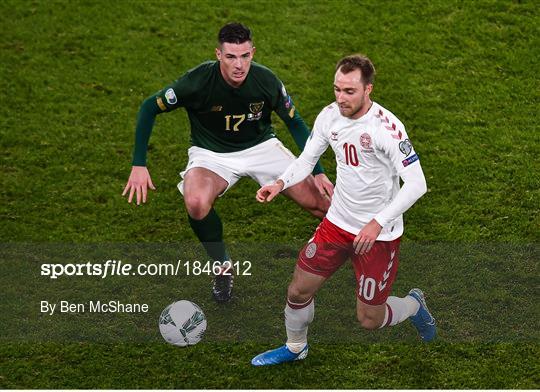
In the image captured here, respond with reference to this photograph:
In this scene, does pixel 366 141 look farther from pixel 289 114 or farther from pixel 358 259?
pixel 289 114

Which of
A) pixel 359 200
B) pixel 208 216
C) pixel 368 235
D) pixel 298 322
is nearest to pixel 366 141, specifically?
pixel 359 200

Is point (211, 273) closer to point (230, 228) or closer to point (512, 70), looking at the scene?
point (230, 228)

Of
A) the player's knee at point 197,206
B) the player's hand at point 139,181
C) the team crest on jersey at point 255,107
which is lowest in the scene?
the player's knee at point 197,206

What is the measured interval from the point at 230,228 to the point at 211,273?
75 cm

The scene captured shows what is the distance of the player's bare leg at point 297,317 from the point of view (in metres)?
8.88

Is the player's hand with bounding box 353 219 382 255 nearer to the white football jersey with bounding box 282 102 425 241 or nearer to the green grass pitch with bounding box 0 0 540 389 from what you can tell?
the white football jersey with bounding box 282 102 425 241

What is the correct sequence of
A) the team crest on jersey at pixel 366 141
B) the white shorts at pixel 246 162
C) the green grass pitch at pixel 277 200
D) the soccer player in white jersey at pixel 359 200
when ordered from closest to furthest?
the soccer player in white jersey at pixel 359 200, the team crest on jersey at pixel 366 141, the green grass pitch at pixel 277 200, the white shorts at pixel 246 162

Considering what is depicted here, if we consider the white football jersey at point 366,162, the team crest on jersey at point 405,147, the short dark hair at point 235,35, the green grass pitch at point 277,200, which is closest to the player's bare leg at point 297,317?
the green grass pitch at point 277,200

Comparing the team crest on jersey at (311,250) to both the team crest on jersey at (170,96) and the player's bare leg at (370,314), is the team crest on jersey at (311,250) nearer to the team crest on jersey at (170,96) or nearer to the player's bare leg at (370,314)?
the player's bare leg at (370,314)

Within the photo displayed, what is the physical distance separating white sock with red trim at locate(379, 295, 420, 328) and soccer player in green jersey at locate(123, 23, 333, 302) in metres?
1.09

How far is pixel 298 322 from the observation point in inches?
357

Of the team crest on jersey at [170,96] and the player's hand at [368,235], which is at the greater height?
the team crest on jersey at [170,96]

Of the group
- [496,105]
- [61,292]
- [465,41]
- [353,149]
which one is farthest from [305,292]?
[465,41]

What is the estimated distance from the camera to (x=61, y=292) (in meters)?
10.2
